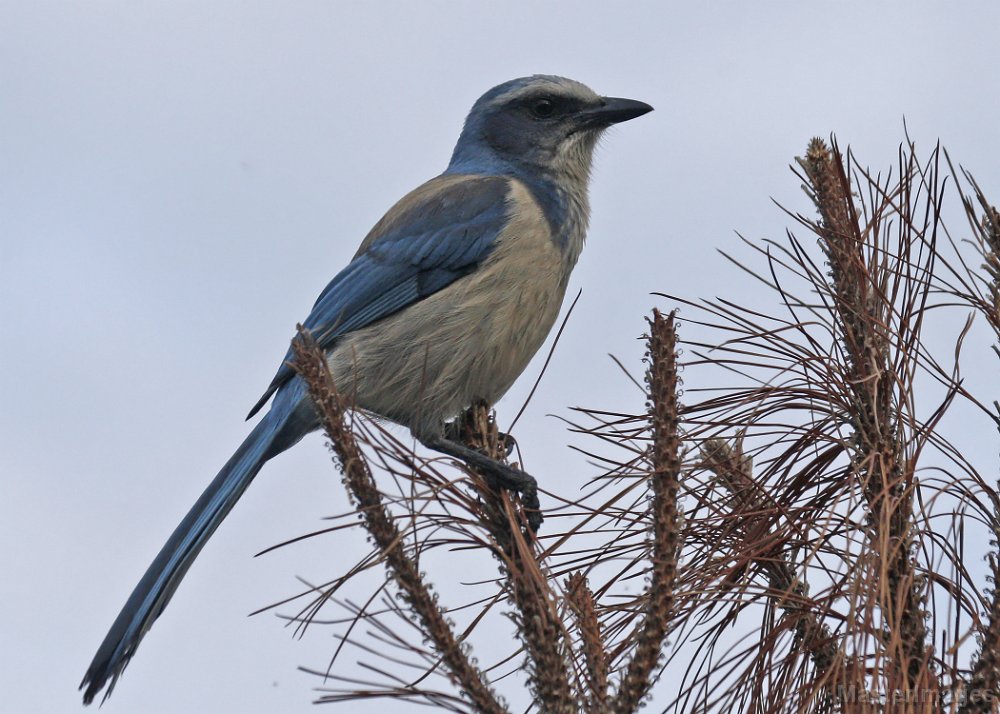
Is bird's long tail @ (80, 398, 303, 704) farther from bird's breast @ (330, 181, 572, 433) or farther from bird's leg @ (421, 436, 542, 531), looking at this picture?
bird's leg @ (421, 436, 542, 531)

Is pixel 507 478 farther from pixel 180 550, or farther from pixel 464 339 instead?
pixel 464 339

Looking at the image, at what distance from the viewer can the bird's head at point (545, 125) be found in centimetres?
561

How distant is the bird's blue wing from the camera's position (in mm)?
4910

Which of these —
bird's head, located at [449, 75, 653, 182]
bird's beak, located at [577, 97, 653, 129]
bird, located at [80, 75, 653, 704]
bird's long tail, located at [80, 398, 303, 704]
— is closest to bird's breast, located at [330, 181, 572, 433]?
bird, located at [80, 75, 653, 704]

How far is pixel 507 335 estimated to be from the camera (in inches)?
185

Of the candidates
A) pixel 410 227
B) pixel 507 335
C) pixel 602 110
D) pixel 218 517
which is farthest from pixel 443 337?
pixel 602 110

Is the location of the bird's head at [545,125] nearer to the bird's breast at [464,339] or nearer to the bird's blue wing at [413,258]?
the bird's blue wing at [413,258]

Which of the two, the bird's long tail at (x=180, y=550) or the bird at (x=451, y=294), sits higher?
the bird at (x=451, y=294)

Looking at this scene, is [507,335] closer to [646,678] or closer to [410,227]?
[410,227]

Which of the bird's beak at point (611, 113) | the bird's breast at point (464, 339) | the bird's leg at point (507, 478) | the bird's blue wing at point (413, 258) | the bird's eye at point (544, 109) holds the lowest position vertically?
the bird's leg at point (507, 478)

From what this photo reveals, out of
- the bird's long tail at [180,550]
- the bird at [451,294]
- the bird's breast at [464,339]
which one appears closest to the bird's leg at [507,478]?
the bird at [451,294]

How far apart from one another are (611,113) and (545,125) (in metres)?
0.34

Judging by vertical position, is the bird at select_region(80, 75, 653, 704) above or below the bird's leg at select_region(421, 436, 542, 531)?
above

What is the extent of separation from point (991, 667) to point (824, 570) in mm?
482
